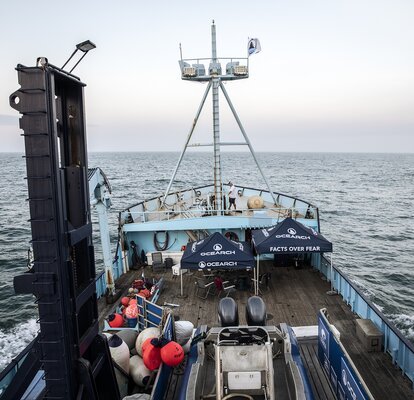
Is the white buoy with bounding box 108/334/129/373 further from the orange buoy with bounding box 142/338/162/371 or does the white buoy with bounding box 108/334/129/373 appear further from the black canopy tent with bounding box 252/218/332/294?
the black canopy tent with bounding box 252/218/332/294

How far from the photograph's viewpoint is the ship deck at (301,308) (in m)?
8.47

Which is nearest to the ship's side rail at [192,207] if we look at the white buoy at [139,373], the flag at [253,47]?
the flag at [253,47]

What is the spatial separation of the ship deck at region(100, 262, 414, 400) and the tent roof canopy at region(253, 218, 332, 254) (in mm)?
1749

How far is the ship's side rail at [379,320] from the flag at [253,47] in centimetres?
1130

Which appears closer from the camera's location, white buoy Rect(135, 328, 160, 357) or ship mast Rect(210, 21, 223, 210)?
white buoy Rect(135, 328, 160, 357)

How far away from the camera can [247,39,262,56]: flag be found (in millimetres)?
19391

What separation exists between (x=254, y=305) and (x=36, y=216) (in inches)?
217

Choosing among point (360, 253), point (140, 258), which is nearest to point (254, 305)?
point (140, 258)

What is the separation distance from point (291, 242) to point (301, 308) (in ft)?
7.08

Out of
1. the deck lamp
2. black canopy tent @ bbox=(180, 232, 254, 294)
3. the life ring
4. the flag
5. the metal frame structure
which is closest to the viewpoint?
the metal frame structure

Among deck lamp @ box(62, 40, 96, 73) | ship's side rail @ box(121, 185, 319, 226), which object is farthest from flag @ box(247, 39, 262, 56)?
deck lamp @ box(62, 40, 96, 73)

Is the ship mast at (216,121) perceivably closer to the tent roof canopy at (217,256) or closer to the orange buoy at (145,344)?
the tent roof canopy at (217,256)

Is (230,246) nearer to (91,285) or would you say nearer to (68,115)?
(91,285)

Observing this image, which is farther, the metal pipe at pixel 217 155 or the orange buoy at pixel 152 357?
the metal pipe at pixel 217 155
